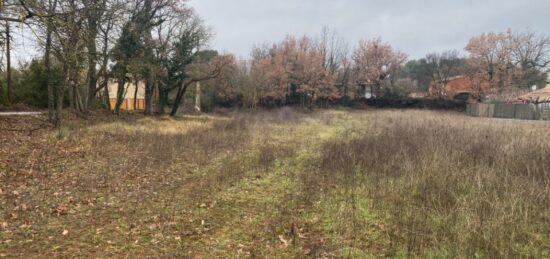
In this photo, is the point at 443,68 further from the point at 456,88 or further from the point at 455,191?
the point at 455,191

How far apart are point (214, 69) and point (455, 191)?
27.9 m

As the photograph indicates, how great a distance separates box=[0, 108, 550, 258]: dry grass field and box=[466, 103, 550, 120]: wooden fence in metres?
24.7

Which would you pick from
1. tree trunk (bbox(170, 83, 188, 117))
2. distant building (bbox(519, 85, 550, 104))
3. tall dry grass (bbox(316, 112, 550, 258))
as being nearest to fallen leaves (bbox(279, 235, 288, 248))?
tall dry grass (bbox(316, 112, 550, 258))

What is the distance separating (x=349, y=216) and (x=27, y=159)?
29.8ft

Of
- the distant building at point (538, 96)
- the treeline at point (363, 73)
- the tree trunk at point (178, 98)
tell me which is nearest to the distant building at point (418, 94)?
the treeline at point (363, 73)

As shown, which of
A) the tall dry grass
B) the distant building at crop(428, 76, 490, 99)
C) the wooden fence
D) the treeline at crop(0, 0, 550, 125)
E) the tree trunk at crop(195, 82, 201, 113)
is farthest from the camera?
the distant building at crop(428, 76, 490, 99)

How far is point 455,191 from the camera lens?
700 cm

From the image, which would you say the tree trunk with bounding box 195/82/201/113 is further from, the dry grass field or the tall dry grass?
the tall dry grass

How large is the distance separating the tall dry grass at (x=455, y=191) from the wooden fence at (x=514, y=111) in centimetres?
2486

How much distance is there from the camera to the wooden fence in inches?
1248

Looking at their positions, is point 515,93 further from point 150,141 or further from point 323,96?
point 150,141

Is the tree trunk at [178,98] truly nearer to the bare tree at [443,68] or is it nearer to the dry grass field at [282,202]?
the dry grass field at [282,202]

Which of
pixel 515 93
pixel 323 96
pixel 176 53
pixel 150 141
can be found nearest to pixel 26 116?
pixel 150 141

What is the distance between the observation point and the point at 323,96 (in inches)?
2036
